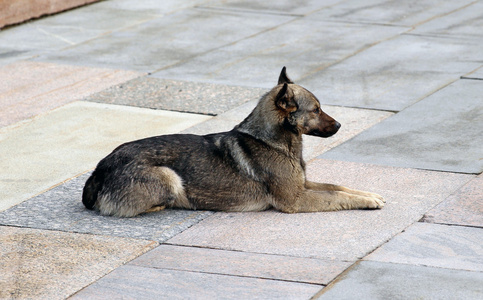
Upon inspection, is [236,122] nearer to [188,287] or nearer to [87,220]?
[87,220]

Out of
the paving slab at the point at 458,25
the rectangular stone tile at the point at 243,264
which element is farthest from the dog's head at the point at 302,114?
the paving slab at the point at 458,25

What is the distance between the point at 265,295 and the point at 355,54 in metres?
7.75

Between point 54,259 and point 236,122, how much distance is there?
3868mm

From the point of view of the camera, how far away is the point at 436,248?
Answer: 6.20m

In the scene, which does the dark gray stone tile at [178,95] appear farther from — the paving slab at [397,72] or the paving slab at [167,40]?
the paving slab at [397,72]

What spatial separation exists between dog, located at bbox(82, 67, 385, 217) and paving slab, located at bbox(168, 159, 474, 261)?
0.12 meters

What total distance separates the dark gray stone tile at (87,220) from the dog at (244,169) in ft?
0.27

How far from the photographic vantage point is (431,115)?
9.78 meters

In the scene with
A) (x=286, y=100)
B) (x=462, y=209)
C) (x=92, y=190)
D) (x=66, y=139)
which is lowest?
(x=462, y=209)

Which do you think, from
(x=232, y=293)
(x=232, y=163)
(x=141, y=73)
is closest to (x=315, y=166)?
(x=232, y=163)

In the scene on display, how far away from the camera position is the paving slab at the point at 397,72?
10.6 metres

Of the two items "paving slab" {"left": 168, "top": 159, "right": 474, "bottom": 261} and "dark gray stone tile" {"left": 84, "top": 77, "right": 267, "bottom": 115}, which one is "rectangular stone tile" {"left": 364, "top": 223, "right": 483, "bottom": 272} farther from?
"dark gray stone tile" {"left": 84, "top": 77, "right": 267, "bottom": 115}

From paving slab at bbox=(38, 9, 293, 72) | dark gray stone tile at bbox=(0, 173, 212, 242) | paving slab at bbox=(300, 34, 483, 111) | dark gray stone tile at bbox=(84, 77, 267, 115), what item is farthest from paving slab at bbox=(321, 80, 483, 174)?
paving slab at bbox=(38, 9, 293, 72)

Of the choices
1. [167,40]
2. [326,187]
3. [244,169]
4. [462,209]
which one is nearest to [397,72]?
[167,40]
